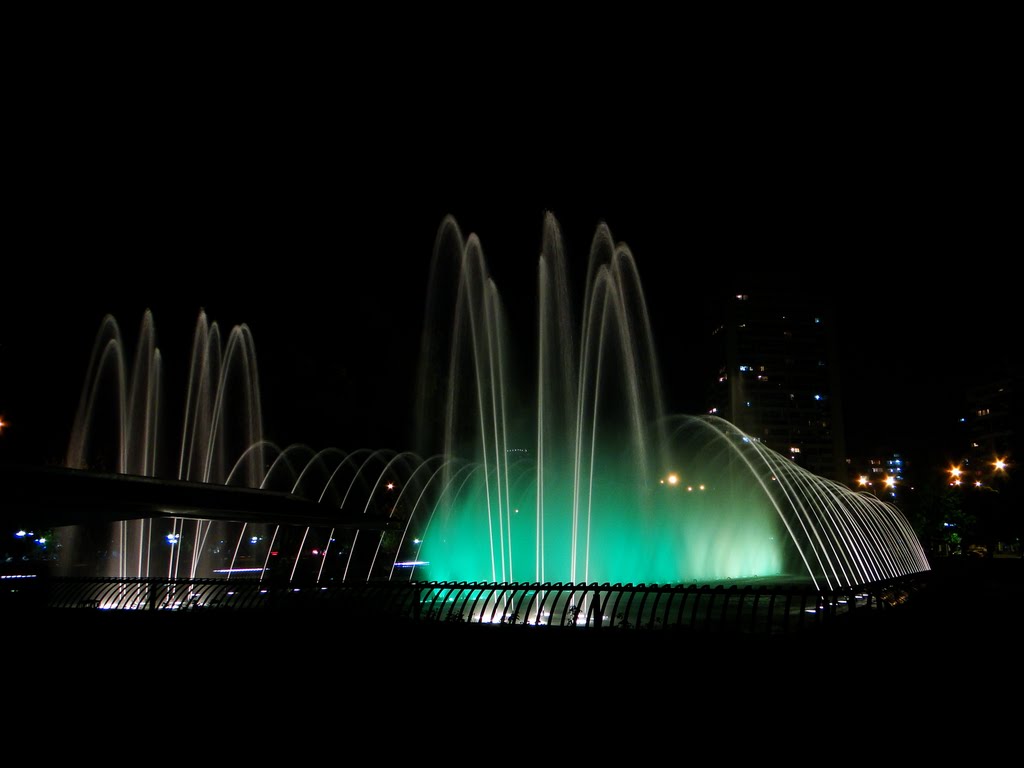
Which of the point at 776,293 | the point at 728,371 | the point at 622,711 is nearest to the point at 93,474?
the point at 622,711

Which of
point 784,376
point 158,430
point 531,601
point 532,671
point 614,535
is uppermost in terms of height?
point 784,376

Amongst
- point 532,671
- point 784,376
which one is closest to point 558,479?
point 532,671

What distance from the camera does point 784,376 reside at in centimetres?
13575

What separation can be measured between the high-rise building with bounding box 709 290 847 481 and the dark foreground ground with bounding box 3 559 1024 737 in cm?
12670

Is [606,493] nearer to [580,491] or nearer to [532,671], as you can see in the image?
[580,491]

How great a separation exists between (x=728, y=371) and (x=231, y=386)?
388 ft

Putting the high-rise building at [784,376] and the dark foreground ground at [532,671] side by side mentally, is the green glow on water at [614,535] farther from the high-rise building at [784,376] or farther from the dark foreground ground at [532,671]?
the high-rise building at [784,376]

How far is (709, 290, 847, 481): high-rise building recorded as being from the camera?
132375mm

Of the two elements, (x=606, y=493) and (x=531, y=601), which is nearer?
(x=531, y=601)

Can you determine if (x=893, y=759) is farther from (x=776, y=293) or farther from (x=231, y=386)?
(x=776, y=293)

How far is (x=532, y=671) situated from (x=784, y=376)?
136 meters

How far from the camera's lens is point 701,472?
98.4 feet

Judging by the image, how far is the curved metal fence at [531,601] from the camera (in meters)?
10.5

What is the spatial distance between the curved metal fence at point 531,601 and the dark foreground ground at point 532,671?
18.4 inches
